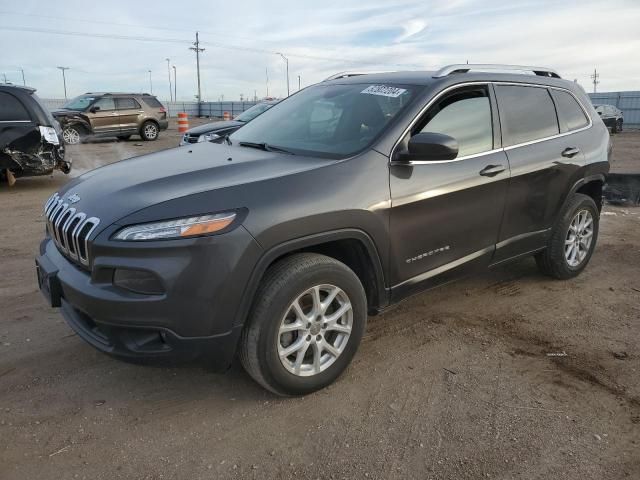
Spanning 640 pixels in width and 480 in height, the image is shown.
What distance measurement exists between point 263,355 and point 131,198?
1.03 m

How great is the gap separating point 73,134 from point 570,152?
17.4 m

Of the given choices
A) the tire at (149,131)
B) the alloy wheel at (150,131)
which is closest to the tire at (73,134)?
the tire at (149,131)

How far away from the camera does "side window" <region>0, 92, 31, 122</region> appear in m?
8.82

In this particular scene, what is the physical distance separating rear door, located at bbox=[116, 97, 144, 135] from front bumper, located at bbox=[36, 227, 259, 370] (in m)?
18.0

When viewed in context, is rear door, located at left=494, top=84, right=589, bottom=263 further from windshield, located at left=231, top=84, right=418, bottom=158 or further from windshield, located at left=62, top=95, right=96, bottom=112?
windshield, located at left=62, top=95, right=96, bottom=112

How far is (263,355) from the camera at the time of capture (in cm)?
271

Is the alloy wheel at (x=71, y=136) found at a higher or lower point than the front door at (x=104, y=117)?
lower

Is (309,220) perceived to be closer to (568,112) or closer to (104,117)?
(568,112)

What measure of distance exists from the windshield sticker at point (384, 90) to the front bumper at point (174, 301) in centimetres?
160

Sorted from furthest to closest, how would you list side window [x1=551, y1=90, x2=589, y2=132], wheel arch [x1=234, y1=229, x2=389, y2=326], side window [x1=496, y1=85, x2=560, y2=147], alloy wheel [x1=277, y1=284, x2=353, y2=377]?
1. side window [x1=551, y1=90, x2=589, y2=132]
2. side window [x1=496, y1=85, x2=560, y2=147]
3. alloy wheel [x1=277, y1=284, x2=353, y2=377]
4. wheel arch [x1=234, y1=229, x2=389, y2=326]

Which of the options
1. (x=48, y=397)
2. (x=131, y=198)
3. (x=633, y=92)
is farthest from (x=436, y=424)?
(x=633, y=92)

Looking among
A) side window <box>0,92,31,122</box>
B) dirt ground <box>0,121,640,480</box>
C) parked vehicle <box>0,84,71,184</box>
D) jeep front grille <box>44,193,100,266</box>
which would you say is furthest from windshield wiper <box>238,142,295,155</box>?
side window <box>0,92,31,122</box>

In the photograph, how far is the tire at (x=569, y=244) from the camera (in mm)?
4508

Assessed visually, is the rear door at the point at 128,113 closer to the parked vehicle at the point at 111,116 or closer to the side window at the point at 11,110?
the parked vehicle at the point at 111,116
